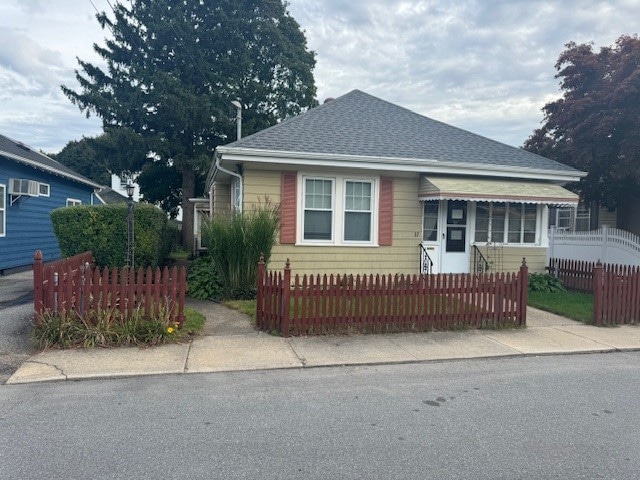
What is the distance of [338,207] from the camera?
10930 millimetres

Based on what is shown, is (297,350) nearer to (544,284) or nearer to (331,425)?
(331,425)

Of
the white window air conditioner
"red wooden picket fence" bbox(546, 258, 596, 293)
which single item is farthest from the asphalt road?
the white window air conditioner

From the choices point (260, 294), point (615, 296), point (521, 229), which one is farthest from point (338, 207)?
point (615, 296)

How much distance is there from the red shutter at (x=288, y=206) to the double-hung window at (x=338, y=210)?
25 cm

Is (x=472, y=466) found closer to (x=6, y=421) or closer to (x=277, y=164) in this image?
(x=6, y=421)

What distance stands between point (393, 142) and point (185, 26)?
17.1 m

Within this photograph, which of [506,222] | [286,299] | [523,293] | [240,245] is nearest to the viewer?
[286,299]

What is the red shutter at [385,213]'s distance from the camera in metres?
11.2

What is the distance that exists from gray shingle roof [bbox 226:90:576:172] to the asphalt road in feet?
20.9

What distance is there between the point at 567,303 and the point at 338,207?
527 cm

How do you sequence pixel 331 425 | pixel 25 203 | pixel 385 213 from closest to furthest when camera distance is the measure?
pixel 331 425 → pixel 385 213 → pixel 25 203

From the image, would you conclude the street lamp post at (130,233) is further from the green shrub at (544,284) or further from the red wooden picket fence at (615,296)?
the green shrub at (544,284)

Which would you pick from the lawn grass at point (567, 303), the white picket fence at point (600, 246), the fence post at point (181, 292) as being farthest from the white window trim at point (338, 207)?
the white picket fence at point (600, 246)

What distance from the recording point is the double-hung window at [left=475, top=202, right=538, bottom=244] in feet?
39.6
